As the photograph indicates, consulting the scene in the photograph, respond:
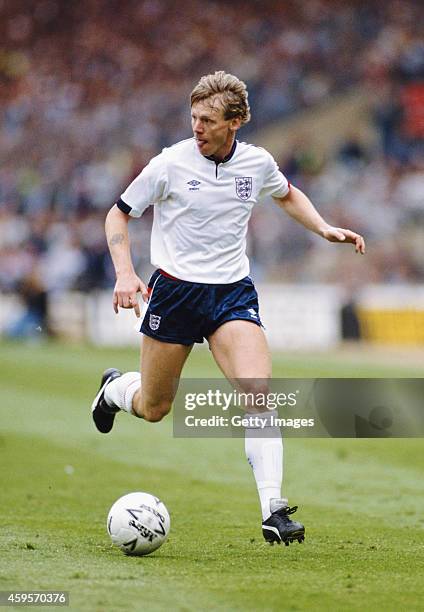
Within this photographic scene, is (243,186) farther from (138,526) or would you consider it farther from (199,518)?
(199,518)

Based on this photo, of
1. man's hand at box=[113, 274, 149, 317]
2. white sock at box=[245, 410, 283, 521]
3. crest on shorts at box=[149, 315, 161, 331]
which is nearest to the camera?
man's hand at box=[113, 274, 149, 317]

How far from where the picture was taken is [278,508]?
5.83 metres

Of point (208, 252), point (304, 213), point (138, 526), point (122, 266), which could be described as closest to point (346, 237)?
point (304, 213)

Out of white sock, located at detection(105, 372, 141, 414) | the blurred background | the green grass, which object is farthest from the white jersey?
the blurred background

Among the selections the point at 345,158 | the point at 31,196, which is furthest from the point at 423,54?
the point at 31,196

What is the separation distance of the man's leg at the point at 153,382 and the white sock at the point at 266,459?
1.89 feet

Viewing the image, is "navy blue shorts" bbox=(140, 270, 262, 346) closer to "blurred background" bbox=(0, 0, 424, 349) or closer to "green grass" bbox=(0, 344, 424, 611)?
"green grass" bbox=(0, 344, 424, 611)

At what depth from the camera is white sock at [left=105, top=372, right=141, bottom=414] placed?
6957 mm

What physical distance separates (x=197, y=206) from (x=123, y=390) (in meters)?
→ 1.49

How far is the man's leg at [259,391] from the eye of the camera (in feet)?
19.2

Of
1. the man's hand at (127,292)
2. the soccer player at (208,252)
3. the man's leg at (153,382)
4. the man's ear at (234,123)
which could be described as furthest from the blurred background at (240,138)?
the man's hand at (127,292)

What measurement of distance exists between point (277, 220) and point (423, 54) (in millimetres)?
5747

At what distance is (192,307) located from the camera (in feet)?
20.3

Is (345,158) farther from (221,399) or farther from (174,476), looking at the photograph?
(174,476)
